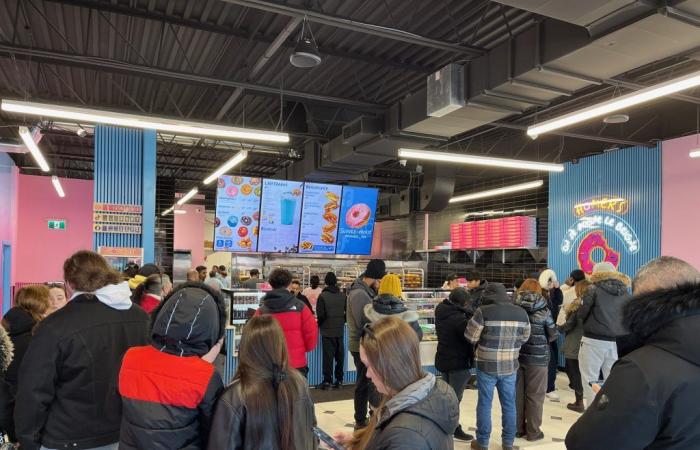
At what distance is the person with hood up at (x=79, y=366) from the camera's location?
2.33 metres

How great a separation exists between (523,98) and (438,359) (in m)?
3.29

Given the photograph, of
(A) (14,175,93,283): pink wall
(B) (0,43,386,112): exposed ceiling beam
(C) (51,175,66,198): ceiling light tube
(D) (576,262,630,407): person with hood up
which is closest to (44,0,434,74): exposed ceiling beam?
(B) (0,43,386,112): exposed ceiling beam

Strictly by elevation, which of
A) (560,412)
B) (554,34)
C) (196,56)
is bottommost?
(560,412)

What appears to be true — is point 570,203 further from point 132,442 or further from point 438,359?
point 132,442

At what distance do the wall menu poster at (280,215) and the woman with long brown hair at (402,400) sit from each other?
8234 millimetres

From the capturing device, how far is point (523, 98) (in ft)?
20.4

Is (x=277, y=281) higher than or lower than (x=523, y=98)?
lower

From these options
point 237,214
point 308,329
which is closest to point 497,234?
point 237,214

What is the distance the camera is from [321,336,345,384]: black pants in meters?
7.35

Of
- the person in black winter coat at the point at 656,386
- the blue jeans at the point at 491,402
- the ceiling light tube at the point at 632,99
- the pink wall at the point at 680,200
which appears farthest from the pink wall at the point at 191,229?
the person in black winter coat at the point at 656,386

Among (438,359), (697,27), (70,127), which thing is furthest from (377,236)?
(697,27)

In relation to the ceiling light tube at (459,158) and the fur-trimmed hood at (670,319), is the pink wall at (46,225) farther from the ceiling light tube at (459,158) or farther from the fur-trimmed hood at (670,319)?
the fur-trimmed hood at (670,319)

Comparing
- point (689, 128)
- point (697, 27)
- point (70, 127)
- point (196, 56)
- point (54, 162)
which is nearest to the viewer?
point (697, 27)

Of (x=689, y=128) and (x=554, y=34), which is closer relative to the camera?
(x=554, y=34)
